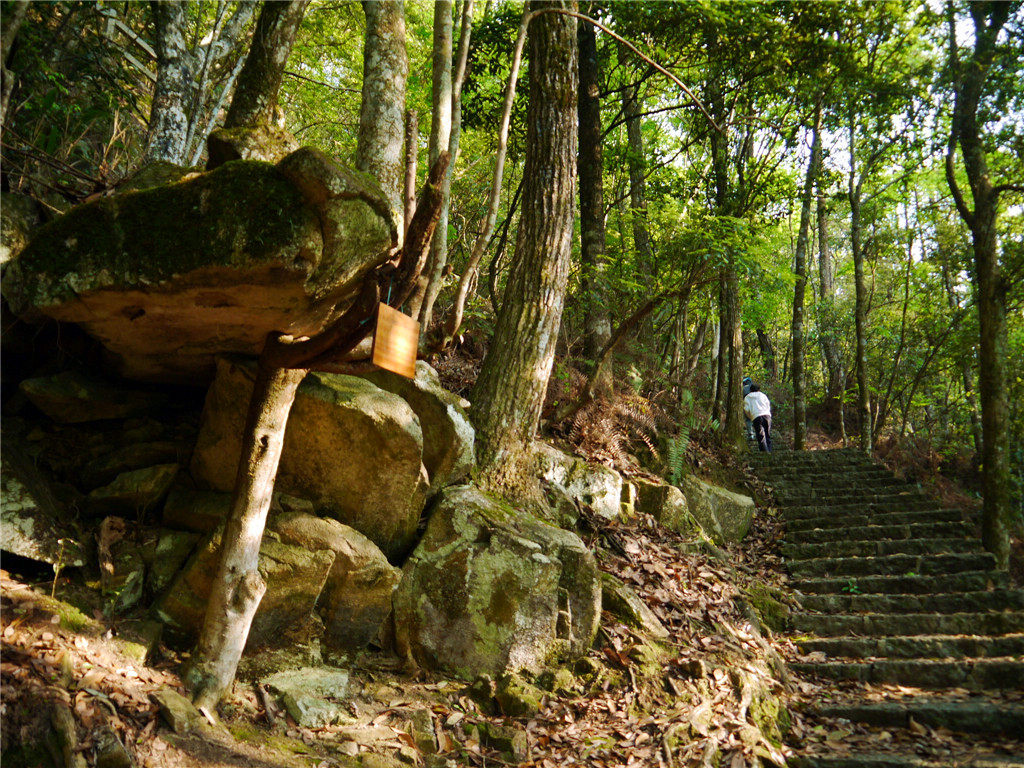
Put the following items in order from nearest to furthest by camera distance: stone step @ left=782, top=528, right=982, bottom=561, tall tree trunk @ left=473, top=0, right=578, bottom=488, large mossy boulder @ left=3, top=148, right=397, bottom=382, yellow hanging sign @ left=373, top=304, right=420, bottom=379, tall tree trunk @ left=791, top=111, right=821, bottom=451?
large mossy boulder @ left=3, top=148, right=397, bottom=382 < yellow hanging sign @ left=373, top=304, right=420, bottom=379 < tall tree trunk @ left=473, top=0, right=578, bottom=488 < stone step @ left=782, top=528, right=982, bottom=561 < tall tree trunk @ left=791, top=111, right=821, bottom=451

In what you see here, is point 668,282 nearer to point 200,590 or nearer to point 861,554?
point 861,554

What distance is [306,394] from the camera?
4.48m

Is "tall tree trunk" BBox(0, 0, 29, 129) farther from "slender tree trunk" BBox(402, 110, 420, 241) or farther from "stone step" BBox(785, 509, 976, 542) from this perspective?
"stone step" BBox(785, 509, 976, 542)

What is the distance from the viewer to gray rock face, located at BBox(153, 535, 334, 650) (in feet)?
13.0

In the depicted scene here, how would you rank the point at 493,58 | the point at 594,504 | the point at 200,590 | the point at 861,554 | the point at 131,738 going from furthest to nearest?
the point at 493,58 < the point at 861,554 < the point at 594,504 < the point at 200,590 < the point at 131,738

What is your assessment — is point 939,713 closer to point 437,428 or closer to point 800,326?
point 437,428

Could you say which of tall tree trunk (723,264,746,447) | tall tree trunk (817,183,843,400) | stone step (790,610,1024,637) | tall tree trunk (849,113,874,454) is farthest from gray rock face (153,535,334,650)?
tall tree trunk (817,183,843,400)

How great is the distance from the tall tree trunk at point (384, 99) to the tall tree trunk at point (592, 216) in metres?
4.11

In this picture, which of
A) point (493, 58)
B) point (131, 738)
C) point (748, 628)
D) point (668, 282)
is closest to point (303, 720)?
point (131, 738)

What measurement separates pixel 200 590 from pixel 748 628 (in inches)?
207

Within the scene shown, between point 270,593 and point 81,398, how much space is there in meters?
1.96

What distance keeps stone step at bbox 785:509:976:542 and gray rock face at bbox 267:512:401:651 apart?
745cm

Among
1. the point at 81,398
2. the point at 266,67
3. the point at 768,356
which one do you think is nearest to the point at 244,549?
the point at 81,398

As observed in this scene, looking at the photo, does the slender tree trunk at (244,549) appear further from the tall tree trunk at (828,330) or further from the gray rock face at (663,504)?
the tall tree trunk at (828,330)
